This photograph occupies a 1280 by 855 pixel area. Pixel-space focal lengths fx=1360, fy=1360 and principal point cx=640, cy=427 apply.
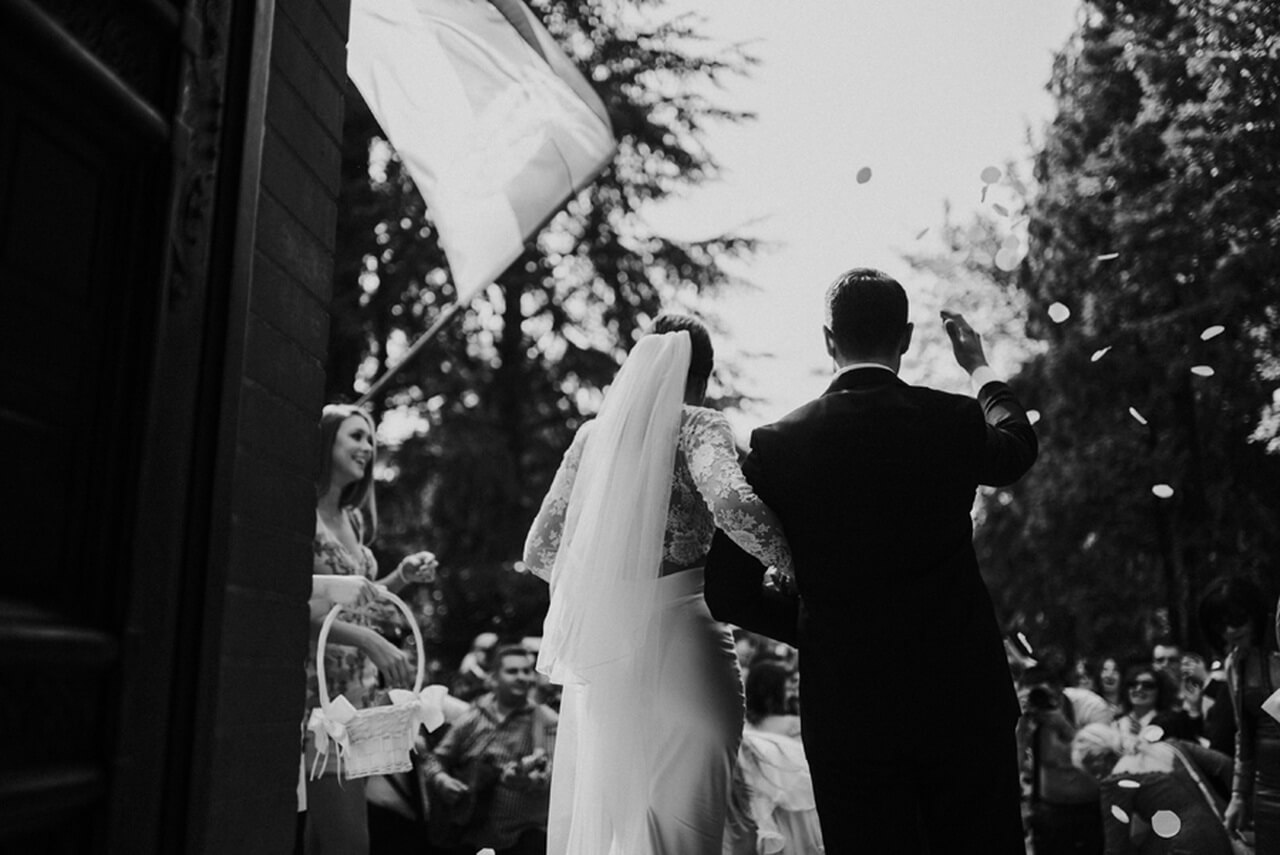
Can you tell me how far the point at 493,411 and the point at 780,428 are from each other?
15.5 m

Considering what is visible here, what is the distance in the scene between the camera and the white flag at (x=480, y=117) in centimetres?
510

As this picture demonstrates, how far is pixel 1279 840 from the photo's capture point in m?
5.17

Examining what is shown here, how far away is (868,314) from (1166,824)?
357 cm

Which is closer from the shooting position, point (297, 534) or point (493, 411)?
point (297, 534)

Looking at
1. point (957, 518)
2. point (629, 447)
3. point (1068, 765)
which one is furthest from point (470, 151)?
point (1068, 765)

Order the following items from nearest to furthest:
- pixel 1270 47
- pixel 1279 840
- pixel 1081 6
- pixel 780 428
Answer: pixel 780 428, pixel 1279 840, pixel 1270 47, pixel 1081 6

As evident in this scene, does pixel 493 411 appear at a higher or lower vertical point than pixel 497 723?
higher

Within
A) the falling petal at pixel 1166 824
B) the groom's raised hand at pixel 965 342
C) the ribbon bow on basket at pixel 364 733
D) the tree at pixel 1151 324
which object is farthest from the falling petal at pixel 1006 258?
the ribbon bow on basket at pixel 364 733

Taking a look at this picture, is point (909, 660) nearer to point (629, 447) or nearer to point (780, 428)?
point (780, 428)

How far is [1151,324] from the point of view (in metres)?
18.5

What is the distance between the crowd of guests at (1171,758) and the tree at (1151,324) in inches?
266

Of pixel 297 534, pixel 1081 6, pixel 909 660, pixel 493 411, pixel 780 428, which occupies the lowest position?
pixel 909 660

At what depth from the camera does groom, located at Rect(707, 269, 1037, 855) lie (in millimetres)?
3336

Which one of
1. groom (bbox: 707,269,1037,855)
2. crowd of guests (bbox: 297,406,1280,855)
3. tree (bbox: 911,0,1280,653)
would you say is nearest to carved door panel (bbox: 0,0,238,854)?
crowd of guests (bbox: 297,406,1280,855)
